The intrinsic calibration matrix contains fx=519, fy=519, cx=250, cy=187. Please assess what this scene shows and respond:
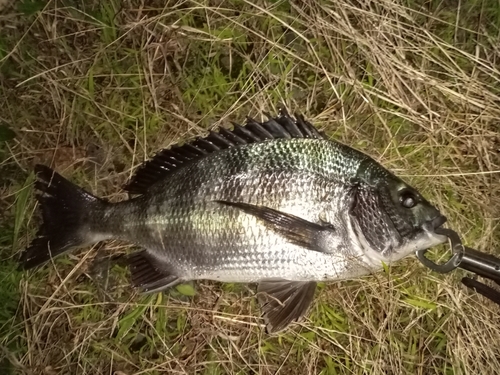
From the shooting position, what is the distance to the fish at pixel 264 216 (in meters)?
2.51

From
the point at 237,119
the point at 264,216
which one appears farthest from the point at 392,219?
the point at 237,119

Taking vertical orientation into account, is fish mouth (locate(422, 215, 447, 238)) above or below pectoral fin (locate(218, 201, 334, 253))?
above

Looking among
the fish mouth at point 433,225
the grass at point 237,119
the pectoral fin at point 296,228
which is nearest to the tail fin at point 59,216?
the grass at point 237,119

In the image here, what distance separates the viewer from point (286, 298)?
275 centimetres

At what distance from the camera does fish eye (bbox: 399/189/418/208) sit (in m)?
2.48

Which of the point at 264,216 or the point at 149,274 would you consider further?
the point at 149,274

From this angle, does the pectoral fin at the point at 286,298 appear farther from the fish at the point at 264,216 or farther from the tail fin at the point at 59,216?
the tail fin at the point at 59,216

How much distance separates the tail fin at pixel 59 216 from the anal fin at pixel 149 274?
0.89ft

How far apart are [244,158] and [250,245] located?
1.47ft

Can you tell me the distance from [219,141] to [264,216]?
501mm

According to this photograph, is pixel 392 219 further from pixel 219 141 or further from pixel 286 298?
pixel 219 141

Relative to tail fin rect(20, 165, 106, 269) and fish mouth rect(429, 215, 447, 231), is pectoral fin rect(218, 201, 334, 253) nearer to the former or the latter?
fish mouth rect(429, 215, 447, 231)

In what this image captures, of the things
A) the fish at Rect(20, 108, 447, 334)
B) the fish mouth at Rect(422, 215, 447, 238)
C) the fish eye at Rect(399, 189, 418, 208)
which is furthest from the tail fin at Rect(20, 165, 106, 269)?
the fish mouth at Rect(422, 215, 447, 238)

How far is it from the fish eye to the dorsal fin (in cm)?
50
